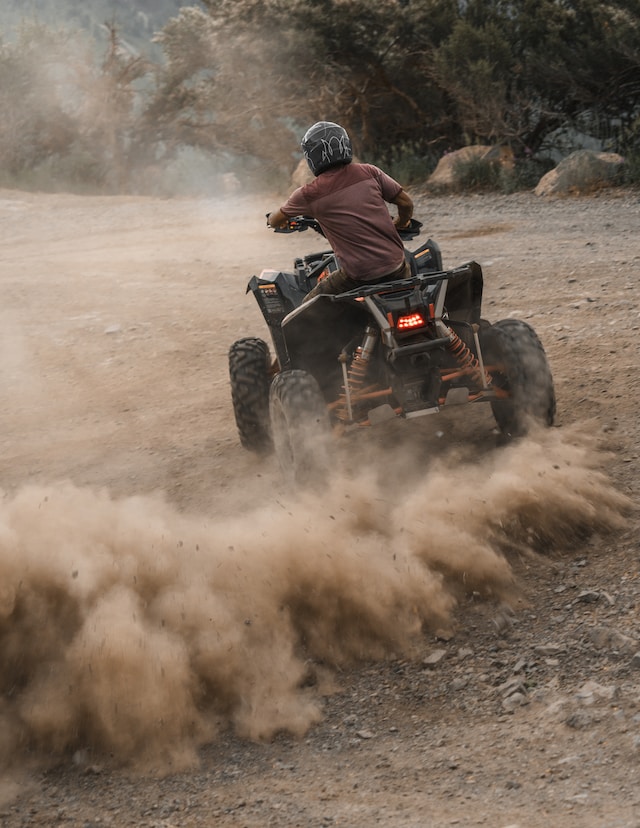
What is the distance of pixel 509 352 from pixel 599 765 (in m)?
2.71

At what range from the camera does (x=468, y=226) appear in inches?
518

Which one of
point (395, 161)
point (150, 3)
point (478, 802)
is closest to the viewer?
point (478, 802)

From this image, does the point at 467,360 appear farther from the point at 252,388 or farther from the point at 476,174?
the point at 476,174

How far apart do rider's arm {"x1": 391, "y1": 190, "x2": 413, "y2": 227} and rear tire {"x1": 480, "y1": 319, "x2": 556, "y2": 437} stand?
91 cm

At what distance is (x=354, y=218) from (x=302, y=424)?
3.86 ft

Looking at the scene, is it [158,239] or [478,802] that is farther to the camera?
[158,239]

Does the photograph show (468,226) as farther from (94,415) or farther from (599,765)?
(599,765)

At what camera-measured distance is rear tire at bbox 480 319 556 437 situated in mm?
5359

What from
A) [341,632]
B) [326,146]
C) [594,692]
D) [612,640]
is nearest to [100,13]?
[326,146]

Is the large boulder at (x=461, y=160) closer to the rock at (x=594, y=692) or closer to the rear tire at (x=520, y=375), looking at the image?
the rear tire at (x=520, y=375)

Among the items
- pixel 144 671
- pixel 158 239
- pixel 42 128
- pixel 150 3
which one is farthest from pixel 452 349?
pixel 150 3

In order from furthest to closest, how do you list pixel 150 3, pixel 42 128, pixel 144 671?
pixel 150 3
pixel 42 128
pixel 144 671

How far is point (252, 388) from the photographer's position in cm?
621

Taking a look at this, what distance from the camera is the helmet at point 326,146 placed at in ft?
17.5
